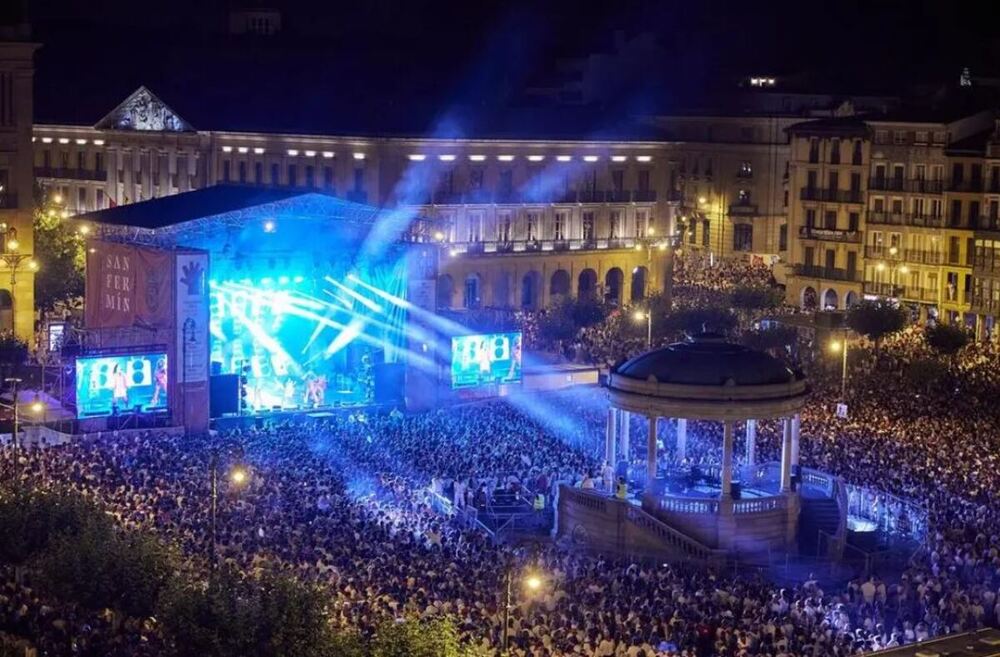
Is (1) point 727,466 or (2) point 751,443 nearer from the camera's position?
(1) point 727,466

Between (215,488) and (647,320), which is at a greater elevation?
(647,320)

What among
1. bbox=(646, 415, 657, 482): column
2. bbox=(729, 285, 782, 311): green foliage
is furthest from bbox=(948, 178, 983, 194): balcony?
bbox=(646, 415, 657, 482): column

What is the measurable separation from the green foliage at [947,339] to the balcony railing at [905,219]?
19.9m

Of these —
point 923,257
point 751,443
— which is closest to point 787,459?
point 751,443

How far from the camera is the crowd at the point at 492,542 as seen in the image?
36.6 metres

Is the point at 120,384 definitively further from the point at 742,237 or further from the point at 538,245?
the point at 742,237

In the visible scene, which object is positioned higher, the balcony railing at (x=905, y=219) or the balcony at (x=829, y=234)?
the balcony railing at (x=905, y=219)

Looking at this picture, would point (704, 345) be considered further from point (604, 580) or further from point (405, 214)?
point (405, 214)

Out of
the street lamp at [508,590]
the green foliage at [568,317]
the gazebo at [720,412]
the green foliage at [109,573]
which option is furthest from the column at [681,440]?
the green foliage at [568,317]

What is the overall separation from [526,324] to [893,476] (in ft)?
122

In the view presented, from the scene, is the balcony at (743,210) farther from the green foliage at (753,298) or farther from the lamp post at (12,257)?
the lamp post at (12,257)

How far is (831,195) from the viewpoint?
103 meters

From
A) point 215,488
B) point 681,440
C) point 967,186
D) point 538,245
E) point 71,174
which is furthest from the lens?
point 71,174

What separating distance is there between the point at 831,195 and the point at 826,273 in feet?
14.5
